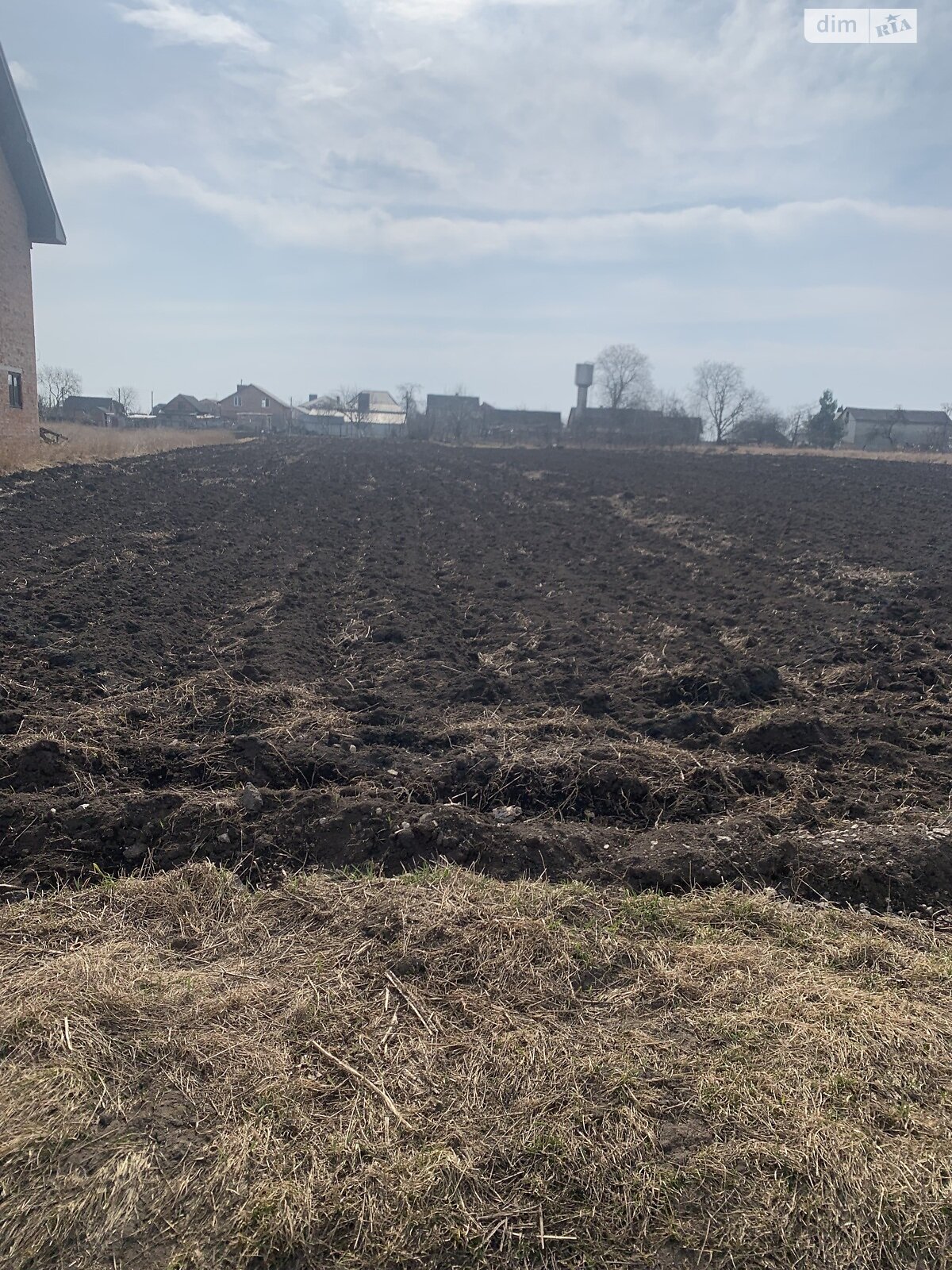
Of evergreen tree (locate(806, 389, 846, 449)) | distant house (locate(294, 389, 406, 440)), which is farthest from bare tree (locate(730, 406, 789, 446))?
distant house (locate(294, 389, 406, 440))

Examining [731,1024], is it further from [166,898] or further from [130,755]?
[130,755]

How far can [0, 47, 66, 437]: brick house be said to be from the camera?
22.2m

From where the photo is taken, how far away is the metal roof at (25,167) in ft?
72.1

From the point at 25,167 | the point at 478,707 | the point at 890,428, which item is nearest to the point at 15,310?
the point at 25,167

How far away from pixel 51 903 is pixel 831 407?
81.7 meters

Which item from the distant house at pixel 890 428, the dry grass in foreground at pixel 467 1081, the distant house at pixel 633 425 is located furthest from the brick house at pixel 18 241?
the distant house at pixel 890 428

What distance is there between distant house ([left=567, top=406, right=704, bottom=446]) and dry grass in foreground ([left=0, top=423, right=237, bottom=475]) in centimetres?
3362

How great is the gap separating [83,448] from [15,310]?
4722 mm

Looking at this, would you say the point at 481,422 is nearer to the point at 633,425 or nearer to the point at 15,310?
the point at 633,425

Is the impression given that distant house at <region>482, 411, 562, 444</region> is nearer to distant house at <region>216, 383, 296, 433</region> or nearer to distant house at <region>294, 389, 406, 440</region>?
distant house at <region>294, 389, 406, 440</region>

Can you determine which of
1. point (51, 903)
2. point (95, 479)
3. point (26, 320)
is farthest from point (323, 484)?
point (51, 903)

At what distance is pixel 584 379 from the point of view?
8512 cm

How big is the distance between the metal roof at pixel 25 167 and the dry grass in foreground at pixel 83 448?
21.4 feet

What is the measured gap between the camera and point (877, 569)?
1189cm
